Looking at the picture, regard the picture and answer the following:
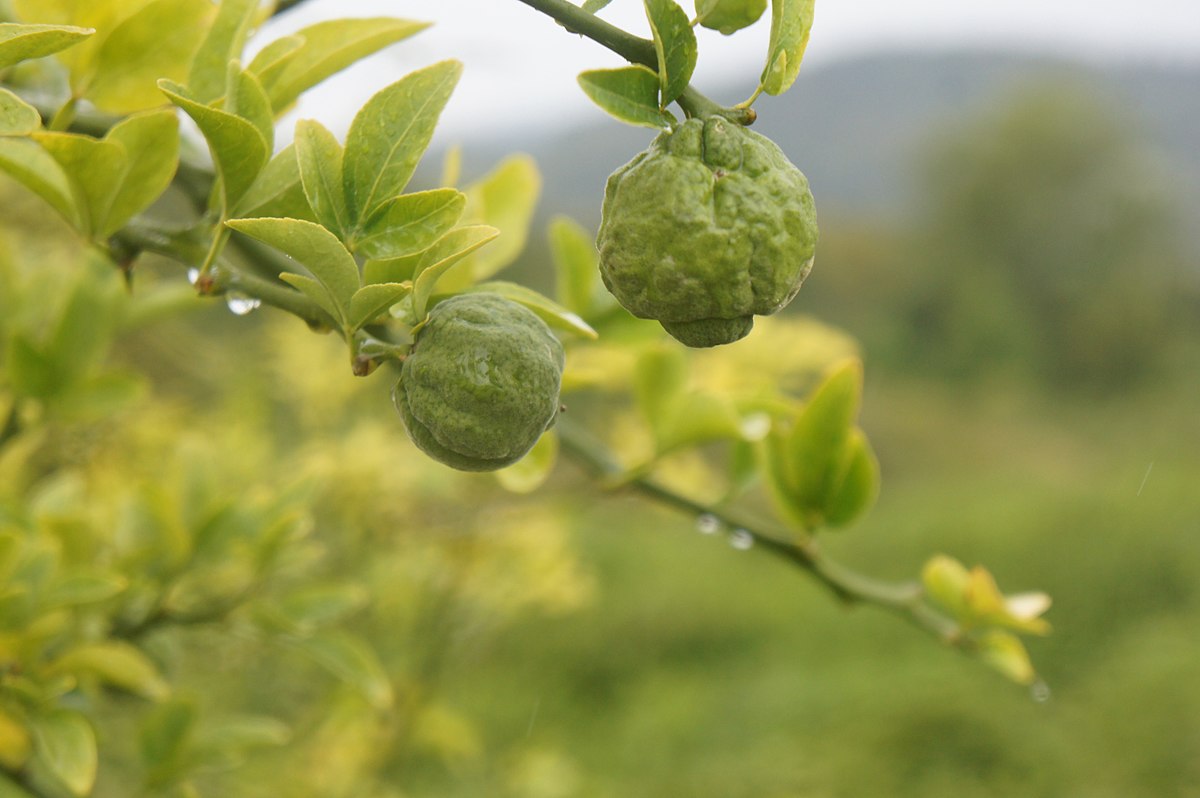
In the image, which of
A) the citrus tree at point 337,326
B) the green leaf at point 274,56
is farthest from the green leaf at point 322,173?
the green leaf at point 274,56

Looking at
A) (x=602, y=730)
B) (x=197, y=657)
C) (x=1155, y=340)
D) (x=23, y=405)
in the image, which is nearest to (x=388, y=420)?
(x=197, y=657)

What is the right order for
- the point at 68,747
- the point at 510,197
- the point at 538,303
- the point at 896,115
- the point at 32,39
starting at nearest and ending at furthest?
the point at 32,39, the point at 538,303, the point at 68,747, the point at 510,197, the point at 896,115

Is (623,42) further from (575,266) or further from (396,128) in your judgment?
(575,266)

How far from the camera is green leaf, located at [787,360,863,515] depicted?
57cm

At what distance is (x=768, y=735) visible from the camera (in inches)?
133

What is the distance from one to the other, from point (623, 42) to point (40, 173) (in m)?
0.23

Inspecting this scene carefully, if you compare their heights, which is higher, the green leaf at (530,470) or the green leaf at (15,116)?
the green leaf at (15,116)

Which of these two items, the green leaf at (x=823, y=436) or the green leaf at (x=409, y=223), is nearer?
the green leaf at (x=409, y=223)

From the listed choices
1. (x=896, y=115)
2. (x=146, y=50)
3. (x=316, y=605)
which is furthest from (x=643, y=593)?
(x=896, y=115)

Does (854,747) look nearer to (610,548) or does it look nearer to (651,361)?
(610,548)

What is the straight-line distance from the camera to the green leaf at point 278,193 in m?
0.38

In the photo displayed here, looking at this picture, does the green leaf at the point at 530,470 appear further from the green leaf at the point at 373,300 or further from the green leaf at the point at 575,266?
the green leaf at the point at 373,300

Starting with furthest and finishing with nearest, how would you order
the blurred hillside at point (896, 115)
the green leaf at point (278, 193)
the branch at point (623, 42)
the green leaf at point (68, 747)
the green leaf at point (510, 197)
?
the blurred hillside at point (896, 115)
the green leaf at point (510, 197)
the green leaf at point (68, 747)
the green leaf at point (278, 193)
the branch at point (623, 42)

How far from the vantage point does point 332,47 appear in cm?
43
